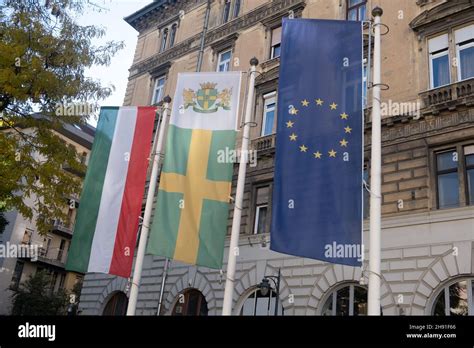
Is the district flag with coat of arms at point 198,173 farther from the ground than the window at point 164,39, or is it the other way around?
the window at point 164,39

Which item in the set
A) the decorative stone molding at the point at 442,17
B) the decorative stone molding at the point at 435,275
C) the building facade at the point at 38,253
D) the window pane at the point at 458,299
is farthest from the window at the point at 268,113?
the building facade at the point at 38,253

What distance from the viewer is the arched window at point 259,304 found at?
19.1m

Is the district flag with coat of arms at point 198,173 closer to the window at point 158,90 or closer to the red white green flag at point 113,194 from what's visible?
the red white green flag at point 113,194

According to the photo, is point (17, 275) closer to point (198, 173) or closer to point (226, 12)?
point (226, 12)

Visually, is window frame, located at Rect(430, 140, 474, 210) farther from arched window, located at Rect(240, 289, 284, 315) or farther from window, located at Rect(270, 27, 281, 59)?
window, located at Rect(270, 27, 281, 59)

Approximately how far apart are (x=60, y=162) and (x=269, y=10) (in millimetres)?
14660

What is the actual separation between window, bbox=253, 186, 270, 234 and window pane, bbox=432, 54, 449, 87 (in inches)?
308

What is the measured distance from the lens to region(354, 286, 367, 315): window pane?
659 inches

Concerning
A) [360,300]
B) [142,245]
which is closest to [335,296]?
[360,300]

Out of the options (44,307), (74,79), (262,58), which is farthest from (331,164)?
(44,307)

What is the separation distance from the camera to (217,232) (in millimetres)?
13227

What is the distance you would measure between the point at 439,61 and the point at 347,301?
9120 millimetres

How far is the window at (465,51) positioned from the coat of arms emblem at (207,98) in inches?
331

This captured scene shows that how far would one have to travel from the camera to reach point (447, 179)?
16500 millimetres
